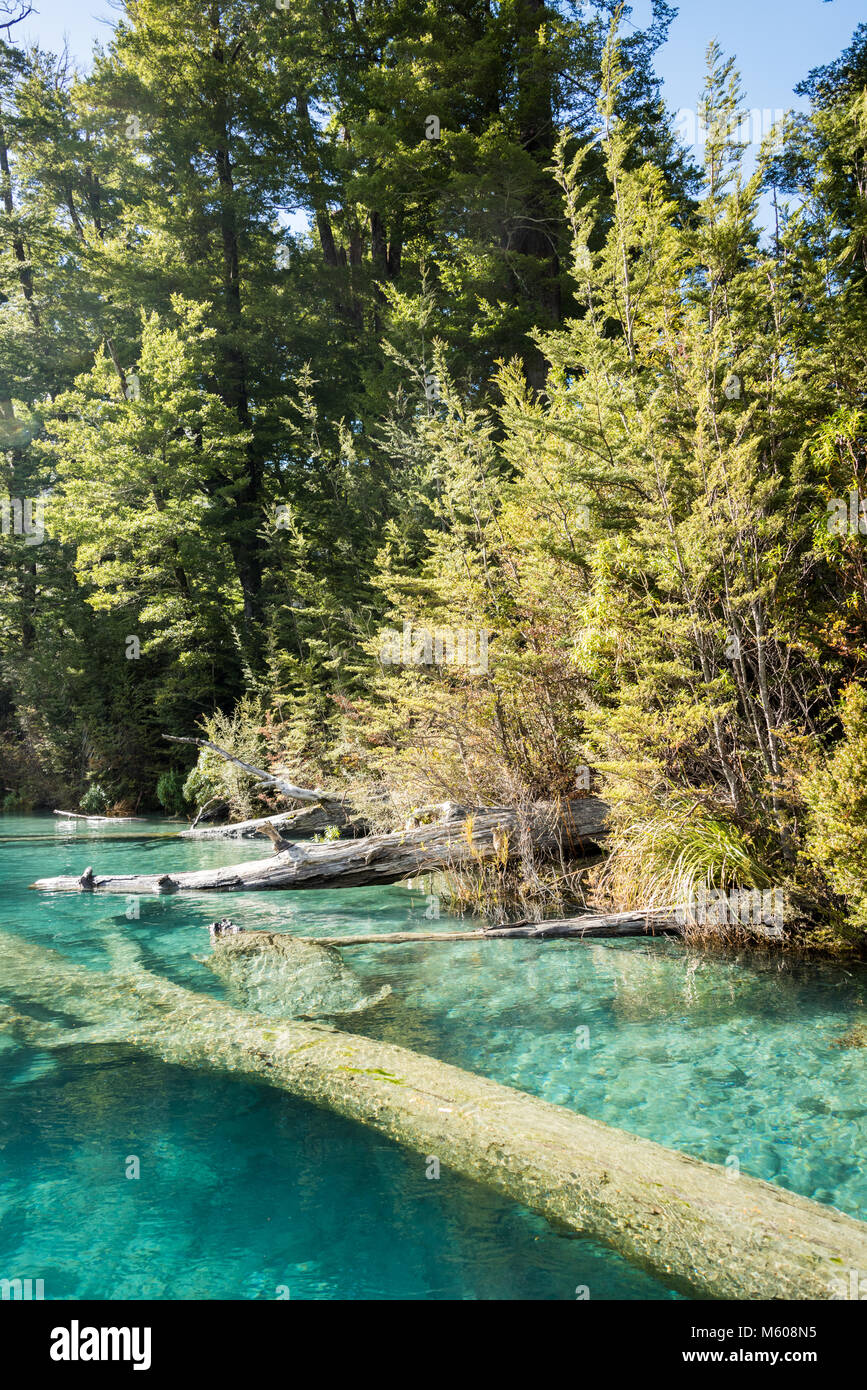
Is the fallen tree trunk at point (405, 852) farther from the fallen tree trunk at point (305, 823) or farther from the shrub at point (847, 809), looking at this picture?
the fallen tree trunk at point (305, 823)

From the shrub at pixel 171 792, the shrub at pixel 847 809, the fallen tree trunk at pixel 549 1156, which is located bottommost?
the shrub at pixel 171 792

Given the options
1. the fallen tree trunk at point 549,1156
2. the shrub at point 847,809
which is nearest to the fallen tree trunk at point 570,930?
the shrub at point 847,809

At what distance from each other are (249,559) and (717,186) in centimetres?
1721

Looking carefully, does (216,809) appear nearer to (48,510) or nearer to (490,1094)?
(48,510)

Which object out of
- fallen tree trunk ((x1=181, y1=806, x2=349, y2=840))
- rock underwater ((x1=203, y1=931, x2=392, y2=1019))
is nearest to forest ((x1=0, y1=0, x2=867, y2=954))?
fallen tree trunk ((x1=181, y1=806, x2=349, y2=840))

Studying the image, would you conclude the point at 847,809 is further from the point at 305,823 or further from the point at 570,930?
the point at 305,823

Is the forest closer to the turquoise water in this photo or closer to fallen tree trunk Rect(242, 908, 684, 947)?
fallen tree trunk Rect(242, 908, 684, 947)

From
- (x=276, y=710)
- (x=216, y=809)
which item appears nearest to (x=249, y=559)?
(x=276, y=710)

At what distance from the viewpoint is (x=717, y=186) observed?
6.88 metres

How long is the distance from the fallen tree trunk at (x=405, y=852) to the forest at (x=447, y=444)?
27 centimetres

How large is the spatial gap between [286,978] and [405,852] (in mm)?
2306

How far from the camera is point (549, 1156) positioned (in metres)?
3.12

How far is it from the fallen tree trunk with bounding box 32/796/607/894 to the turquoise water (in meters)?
1.48

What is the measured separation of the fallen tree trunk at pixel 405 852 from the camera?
8.09m
